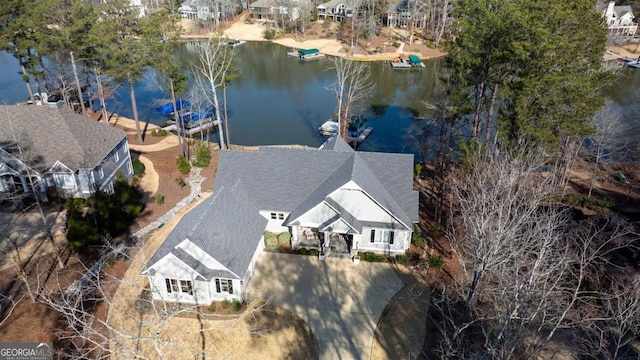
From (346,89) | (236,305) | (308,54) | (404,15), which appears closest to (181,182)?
(236,305)

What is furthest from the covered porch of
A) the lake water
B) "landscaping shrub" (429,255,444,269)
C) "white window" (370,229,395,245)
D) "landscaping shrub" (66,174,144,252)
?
the lake water

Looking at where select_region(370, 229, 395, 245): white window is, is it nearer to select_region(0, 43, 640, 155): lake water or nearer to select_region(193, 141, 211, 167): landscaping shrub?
select_region(193, 141, 211, 167): landscaping shrub

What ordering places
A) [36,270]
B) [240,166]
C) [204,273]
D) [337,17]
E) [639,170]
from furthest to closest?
[337,17] → [639,170] → [240,166] → [36,270] → [204,273]

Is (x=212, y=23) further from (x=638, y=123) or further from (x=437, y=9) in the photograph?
(x=638, y=123)

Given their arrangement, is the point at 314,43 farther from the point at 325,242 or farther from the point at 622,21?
the point at 325,242

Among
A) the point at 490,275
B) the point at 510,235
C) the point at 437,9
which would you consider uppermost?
the point at 437,9

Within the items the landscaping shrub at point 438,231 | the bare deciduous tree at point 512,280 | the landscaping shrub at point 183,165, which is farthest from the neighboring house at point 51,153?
the bare deciduous tree at point 512,280

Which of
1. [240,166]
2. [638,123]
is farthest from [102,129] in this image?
[638,123]

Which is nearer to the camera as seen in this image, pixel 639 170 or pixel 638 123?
pixel 639 170
